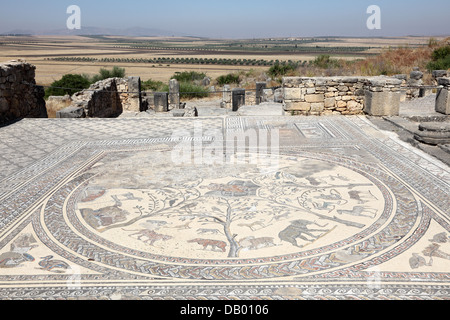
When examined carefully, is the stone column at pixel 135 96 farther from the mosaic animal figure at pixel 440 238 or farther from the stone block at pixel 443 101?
the mosaic animal figure at pixel 440 238

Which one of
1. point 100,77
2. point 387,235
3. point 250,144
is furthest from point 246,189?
point 100,77

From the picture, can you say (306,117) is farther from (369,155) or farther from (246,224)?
(246,224)

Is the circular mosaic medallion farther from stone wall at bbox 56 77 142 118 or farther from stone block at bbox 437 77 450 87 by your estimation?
stone wall at bbox 56 77 142 118

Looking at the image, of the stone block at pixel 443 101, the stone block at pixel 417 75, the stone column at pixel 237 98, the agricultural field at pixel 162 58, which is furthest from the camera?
the agricultural field at pixel 162 58

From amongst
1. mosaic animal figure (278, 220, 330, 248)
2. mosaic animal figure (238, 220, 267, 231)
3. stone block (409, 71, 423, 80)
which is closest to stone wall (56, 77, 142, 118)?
mosaic animal figure (238, 220, 267, 231)

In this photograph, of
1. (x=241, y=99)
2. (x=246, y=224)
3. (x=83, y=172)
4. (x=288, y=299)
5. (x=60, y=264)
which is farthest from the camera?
(x=241, y=99)

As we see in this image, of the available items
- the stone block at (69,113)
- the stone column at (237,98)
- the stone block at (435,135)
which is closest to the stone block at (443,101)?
the stone block at (435,135)

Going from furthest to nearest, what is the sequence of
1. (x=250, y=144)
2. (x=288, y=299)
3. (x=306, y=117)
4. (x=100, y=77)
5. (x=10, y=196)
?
(x=100, y=77), (x=306, y=117), (x=250, y=144), (x=10, y=196), (x=288, y=299)
